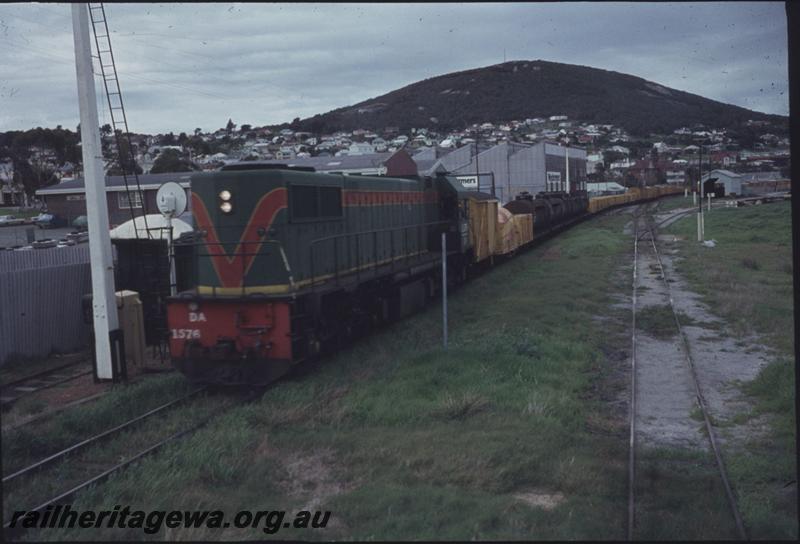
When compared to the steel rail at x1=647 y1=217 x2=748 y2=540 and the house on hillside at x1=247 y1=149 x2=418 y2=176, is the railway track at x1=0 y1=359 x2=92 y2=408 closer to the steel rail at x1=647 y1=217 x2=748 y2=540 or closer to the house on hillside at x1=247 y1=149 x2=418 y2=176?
the steel rail at x1=647 y1=217 x2=748 y2=540

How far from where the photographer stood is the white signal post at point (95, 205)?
11.5 m

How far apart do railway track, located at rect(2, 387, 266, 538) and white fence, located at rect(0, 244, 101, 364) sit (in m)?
5.28

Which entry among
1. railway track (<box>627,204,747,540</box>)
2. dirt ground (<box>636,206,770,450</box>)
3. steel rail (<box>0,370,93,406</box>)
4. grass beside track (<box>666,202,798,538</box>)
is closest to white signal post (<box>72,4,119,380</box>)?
steel rail (<box>0,370,93,406</box>)

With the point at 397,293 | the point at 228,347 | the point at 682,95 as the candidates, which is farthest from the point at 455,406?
the point at 682,95

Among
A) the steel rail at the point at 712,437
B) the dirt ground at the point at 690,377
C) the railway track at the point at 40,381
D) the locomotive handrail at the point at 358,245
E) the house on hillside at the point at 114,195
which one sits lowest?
the dirt ground at the point at 690,377

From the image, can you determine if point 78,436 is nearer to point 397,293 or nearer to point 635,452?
point 635,452

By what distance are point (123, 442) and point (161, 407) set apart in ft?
4.67

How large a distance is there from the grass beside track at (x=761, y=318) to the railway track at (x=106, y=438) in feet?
20.8

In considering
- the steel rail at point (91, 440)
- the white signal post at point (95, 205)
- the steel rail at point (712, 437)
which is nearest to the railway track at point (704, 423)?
the steel rail at point (712, 437)

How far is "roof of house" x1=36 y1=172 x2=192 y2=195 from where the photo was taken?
30781mm

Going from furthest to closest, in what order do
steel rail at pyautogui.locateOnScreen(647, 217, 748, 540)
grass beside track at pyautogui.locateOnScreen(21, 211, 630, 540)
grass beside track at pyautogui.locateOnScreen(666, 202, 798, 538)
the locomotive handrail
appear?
1. the locomotive handrail
2. grass beside track at pyautogui.locateOnScreen(666, 202, 798, 538)
3. steel rail at pyautogui.locateOnScreen(647, 217, 748, 540)
4. grass beside track at pyautogui.locateOnScreen(21, 211, 630, 540)

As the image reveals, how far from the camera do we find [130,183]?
106 ft

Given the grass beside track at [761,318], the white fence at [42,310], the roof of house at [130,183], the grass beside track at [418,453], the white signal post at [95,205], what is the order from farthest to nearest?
the roof of house at [130,183] → the white fence at [42,310] → the white signal post at [95,205] → the grass beside track at [761,318] → the grass beside track at [418,453]

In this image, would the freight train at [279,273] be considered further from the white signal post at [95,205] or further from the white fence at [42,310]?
the white fence at [42,310]
